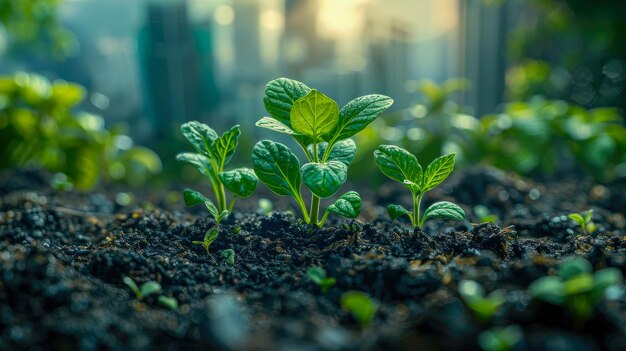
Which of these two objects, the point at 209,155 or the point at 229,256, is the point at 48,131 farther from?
the point at 229,256

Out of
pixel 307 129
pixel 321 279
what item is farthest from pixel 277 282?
pixel 307 129

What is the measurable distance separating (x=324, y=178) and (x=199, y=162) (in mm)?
360

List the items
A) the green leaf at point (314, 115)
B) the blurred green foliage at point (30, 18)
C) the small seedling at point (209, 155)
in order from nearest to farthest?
the green leaf at point (314, 115)
the small seedling at point (209, 155)
the blurred green foliage at point (30, 18)

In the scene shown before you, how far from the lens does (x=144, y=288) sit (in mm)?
990

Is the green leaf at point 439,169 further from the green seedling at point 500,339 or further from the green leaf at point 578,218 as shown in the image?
the green seedling at point 500,339

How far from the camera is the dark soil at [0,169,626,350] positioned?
2.61ft

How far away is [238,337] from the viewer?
0.77 metres

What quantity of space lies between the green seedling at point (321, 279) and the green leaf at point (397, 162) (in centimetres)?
31

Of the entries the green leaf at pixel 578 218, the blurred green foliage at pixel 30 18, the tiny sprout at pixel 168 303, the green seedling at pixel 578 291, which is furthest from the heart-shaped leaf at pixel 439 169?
the blurred green foliage at pixel 30 18

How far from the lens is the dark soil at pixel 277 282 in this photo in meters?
0.80

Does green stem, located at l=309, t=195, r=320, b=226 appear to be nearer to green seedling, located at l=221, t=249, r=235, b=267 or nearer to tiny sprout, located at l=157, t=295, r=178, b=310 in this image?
green seedling, located at l=221, t=249, r=235, b=267

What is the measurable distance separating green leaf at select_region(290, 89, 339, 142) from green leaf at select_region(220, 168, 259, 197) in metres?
0.14

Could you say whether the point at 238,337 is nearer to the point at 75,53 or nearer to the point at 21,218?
the point at 21,218

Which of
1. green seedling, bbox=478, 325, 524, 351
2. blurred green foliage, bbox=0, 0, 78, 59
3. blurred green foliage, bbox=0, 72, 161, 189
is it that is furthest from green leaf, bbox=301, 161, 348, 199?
blurred green foliage, bbox=0, 0, 78, 59
